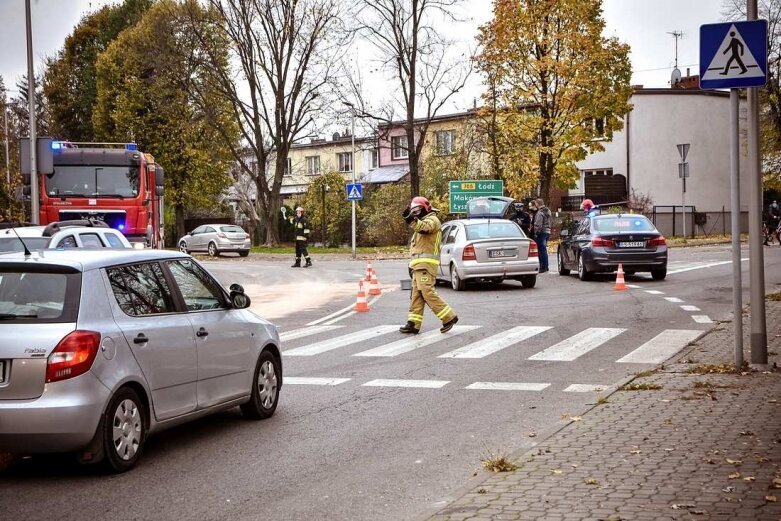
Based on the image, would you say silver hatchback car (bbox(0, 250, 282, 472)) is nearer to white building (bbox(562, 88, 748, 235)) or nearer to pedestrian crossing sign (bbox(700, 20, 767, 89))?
pedestrian crossing sign (bbox(700, 20, 767, 89))

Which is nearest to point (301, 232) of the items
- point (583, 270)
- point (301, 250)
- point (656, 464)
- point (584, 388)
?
point (301, 250)

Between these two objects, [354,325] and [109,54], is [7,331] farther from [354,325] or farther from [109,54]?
[109,54]

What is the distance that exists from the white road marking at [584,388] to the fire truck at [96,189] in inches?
751

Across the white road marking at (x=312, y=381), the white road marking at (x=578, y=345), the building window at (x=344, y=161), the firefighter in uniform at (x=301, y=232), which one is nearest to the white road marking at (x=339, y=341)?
the white road marking at (x=312, y=381)

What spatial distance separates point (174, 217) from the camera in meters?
70.5

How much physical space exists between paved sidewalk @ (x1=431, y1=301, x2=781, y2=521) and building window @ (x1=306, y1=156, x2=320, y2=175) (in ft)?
241

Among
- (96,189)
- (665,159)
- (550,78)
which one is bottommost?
(96,189)

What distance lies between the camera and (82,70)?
2660 inches

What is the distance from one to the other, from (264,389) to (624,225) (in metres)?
16.5

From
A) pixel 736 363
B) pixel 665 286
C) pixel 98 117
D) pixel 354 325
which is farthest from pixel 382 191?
pixel 736 363

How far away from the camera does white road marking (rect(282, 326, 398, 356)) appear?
13.8m

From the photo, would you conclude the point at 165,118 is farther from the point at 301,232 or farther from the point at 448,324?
the point at 448,324

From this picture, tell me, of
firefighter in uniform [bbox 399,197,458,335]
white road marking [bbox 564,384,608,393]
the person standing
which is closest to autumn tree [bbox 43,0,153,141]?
the person standing

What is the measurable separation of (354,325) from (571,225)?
11.0 meters
